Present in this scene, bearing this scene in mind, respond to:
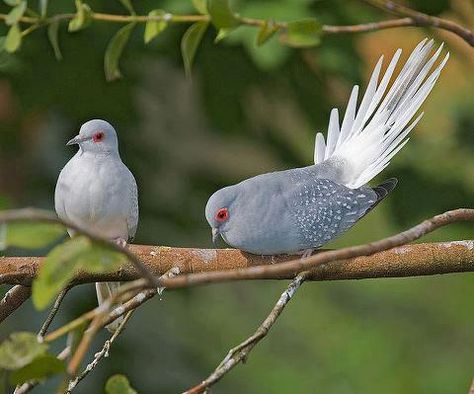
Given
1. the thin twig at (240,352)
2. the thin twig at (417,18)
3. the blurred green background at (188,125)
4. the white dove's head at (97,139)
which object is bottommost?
the blurred green background at (188,125)

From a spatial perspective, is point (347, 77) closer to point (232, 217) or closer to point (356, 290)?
point (232, 217)

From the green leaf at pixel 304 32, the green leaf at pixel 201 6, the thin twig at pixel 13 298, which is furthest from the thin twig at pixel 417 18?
the thin twig at pixel 13 298

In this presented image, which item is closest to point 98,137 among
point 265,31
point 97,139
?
point 97,139

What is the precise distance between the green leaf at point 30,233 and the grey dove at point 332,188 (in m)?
0.44

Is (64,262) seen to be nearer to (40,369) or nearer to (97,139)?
(40,369)

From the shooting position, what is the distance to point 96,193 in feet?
3.73

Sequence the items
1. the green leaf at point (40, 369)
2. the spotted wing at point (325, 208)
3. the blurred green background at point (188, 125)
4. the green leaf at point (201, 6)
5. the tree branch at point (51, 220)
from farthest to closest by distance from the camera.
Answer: the blurred green background at point (188, 125)
the spotted wing at point (325, 208)
the green leaf at point (201, 6)
the green leaf at point (40, 369)
the tree branch at point (51, 220)

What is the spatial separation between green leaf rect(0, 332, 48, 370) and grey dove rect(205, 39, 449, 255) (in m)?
0.42

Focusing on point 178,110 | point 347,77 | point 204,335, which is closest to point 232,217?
point 347,77

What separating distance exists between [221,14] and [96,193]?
27cm

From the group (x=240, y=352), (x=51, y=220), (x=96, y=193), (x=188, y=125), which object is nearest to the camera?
(x=51, y=220)

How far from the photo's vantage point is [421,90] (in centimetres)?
117

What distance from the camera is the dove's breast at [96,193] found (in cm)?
114

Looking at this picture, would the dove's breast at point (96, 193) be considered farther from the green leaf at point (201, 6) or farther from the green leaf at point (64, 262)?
the green leaf at point (64, 262)
